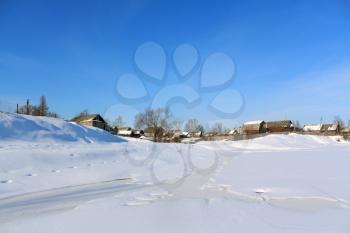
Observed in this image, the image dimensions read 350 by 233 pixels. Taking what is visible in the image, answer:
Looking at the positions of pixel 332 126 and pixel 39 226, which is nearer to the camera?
pixel 39 226

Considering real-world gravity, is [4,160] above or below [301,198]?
above

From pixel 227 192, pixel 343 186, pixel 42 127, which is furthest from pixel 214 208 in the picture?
pixel 42 127

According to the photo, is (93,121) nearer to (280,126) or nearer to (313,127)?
(280,126)

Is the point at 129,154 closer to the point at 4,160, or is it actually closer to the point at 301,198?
the point at 4,160

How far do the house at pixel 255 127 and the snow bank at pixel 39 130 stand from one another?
4474 cm

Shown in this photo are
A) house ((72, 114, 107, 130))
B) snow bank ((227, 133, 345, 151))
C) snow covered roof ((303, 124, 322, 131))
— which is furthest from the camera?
snow covered roof ((303, 124, 322, 131))

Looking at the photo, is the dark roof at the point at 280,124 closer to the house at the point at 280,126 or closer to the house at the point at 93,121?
the house at the point at 280,126

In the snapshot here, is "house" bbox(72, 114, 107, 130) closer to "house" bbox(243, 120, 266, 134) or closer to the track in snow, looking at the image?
"house" bbox(243, 120, 266, 134)

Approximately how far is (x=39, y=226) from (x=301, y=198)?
12.7 feet

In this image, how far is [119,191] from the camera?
18.8 ft

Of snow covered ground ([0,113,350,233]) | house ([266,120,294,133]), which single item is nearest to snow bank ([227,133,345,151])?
snow covered ground ([0,113,350,233])

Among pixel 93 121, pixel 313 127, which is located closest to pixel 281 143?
pixel 93 121

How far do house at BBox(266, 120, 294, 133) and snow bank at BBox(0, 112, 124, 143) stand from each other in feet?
161

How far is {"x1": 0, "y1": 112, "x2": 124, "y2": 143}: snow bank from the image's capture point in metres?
12.7
